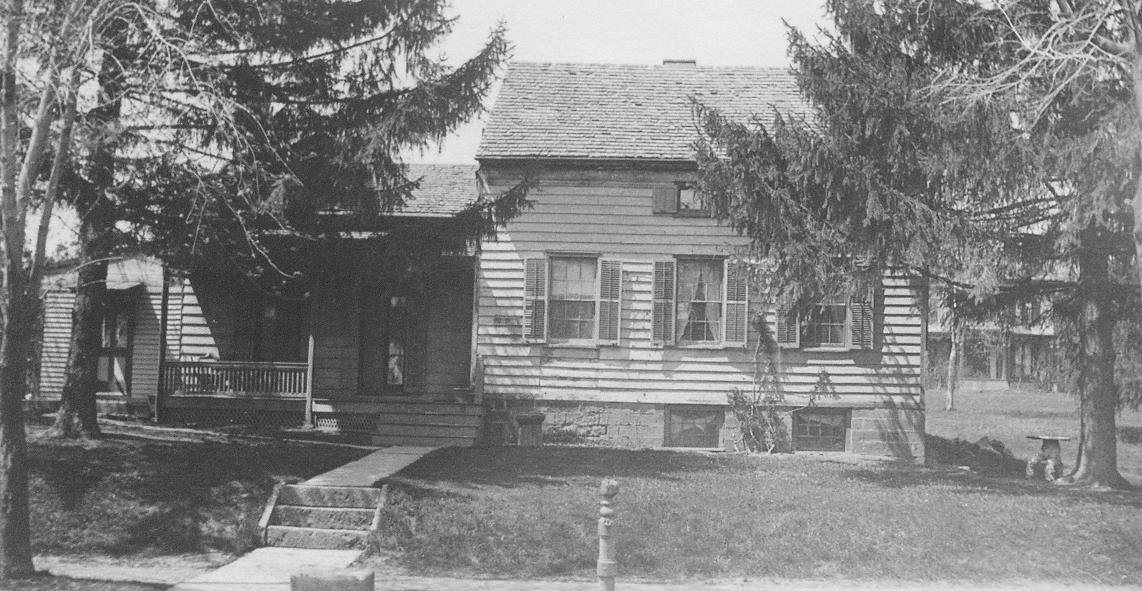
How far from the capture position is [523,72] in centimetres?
2152

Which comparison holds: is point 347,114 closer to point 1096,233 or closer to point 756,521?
point 756,521

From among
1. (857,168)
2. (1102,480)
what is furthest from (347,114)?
(1102,480)

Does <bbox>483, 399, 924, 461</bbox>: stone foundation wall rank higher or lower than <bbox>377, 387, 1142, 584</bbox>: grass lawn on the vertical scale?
higher

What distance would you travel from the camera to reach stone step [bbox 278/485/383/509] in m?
11.4

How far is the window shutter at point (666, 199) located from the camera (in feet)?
61.3

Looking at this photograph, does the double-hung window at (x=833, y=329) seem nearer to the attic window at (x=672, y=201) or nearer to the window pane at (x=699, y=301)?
the window pane at (x=699, y=301)

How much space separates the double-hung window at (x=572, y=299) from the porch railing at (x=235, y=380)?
5038 mm

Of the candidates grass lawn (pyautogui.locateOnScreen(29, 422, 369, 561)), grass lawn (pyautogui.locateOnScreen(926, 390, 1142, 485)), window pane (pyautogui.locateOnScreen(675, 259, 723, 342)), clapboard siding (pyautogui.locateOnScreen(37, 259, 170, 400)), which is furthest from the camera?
clapboard siding (pyautogui.locateOnScreen(37, 259, 170, 400))

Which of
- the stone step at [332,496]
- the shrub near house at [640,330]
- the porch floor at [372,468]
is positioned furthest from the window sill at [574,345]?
the stone step at [332,496]

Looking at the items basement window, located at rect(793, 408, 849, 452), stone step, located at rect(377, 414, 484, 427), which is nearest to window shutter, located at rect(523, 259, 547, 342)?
stone step, located at rect(377, 414, 484, 427)

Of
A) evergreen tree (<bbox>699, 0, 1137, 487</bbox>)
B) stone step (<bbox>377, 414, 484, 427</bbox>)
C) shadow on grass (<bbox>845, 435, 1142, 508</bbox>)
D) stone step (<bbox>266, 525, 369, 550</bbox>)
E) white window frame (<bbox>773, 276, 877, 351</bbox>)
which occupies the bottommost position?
stone step (<bbox>266, 525, 369, 550</bbox>)

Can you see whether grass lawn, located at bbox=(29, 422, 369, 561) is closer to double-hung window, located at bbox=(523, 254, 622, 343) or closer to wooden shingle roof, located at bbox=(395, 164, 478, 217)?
double-hung window, located at bbox=(523, 254, 622, 343)

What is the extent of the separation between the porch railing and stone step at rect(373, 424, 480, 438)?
3.47 metres

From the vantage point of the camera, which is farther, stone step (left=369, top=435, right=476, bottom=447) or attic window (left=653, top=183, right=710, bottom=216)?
attic window (left=653, top=183, right=710, bottom=216)
